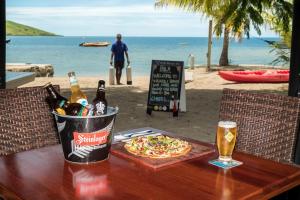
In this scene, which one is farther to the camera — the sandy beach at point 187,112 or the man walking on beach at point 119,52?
the man walking on beach at point 119,52

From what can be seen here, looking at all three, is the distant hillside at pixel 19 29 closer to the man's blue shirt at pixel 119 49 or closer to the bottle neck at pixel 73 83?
the man's blue shirt at pixel 119 49

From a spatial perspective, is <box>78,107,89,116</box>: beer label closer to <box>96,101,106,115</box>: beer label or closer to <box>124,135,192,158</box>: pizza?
<box>96,101,106,115</box>: beer label

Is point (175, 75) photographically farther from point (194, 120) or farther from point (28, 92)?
point (28, 92)

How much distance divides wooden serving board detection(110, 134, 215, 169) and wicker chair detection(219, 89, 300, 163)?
42cm

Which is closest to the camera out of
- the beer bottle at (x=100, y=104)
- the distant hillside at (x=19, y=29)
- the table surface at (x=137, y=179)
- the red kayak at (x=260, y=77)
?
the table surface at (x=137, y=179)

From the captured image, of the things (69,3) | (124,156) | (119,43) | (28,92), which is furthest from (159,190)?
(69,3)

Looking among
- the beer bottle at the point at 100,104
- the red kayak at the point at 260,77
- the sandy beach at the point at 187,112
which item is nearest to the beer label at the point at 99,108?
the beer bottle at the point at 100,104

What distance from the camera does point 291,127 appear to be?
80.8 inches

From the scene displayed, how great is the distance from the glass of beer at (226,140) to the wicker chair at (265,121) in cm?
53

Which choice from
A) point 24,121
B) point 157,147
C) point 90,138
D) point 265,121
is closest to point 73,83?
point 90,138

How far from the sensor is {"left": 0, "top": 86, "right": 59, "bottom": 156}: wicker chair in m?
2.11

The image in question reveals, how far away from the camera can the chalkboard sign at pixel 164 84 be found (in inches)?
252

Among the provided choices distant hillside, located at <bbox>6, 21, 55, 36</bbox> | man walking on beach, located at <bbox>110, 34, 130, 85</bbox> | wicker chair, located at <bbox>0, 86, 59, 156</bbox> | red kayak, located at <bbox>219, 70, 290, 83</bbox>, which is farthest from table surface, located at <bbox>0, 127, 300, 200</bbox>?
distant hillside, located at <bbox>6, 21, 55, 36</bbox>

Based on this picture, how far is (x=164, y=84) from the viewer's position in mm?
6434
